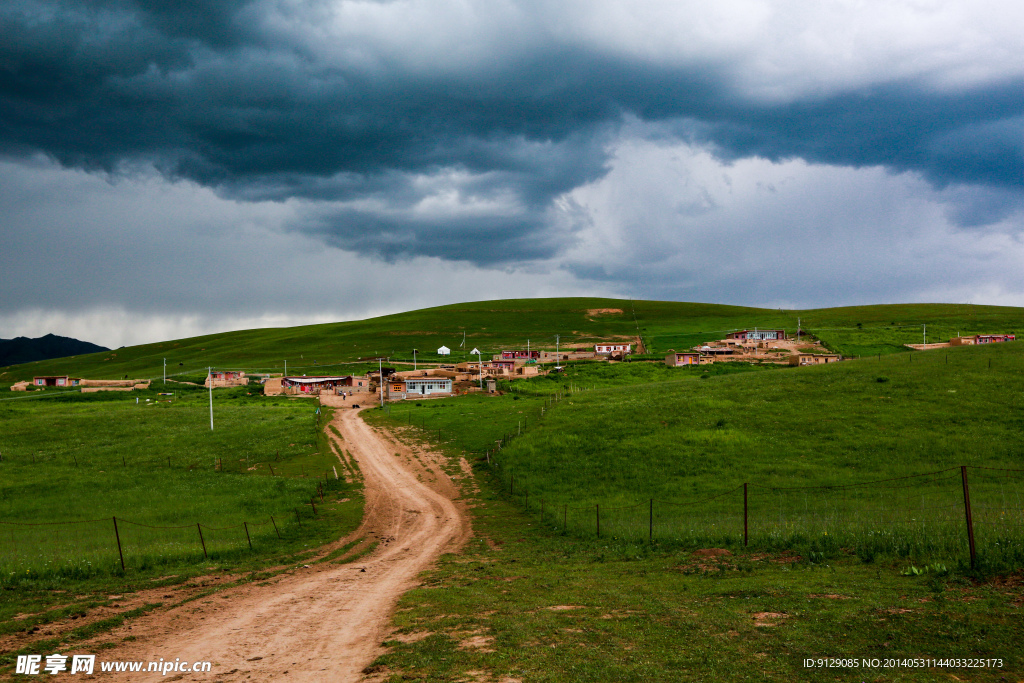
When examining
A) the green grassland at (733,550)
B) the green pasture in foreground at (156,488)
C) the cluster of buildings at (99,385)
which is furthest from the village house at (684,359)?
the cluster of buildings at (99,385)

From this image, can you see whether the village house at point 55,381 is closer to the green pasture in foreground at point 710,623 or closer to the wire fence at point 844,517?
the wire fence at point 844,517

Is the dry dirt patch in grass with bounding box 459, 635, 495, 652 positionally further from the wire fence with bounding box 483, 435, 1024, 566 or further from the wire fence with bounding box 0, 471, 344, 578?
the wire fence with bounding box 0, 471, 344, 578

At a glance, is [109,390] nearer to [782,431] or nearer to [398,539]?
[398,539]

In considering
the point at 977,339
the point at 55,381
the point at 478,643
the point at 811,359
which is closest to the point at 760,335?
the point at 811,359

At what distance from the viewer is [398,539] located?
32594 mm

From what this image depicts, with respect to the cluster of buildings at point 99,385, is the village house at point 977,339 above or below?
above

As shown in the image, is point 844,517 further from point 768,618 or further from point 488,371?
point 488,371

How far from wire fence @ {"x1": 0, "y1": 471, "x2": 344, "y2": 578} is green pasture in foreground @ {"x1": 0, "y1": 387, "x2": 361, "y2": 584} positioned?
7 centimetres

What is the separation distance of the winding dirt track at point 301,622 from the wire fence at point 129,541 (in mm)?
4971

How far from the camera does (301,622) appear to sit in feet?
58.2

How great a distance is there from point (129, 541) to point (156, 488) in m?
16.0

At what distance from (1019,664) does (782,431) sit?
41700 mm

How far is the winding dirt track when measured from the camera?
14094mm

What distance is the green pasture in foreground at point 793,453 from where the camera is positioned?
25.0m
